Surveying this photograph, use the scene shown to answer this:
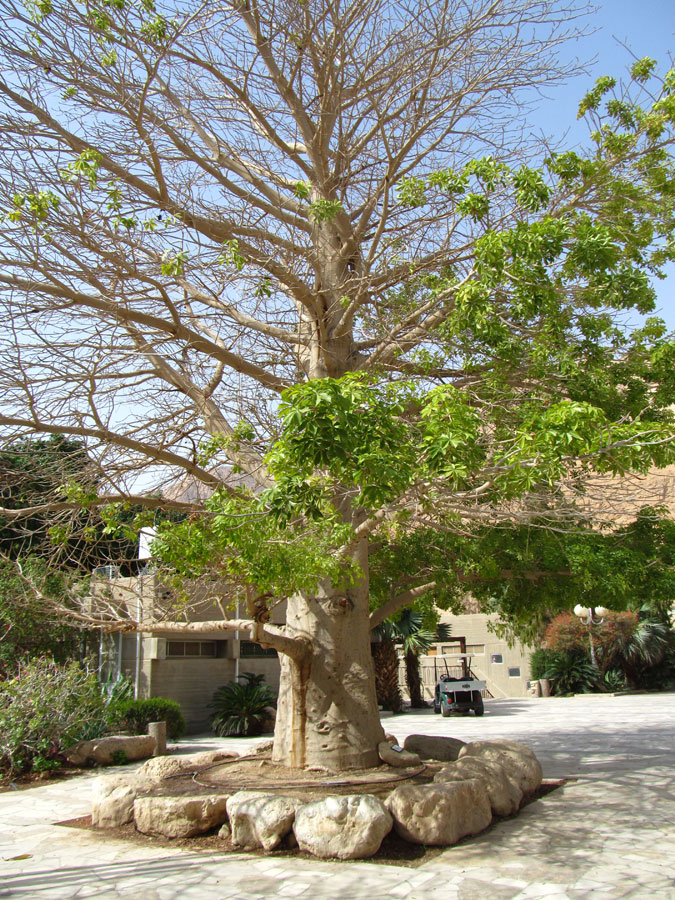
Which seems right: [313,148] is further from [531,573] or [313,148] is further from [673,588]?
[673,588]

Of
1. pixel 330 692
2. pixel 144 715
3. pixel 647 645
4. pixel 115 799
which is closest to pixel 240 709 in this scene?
pixel 144 715

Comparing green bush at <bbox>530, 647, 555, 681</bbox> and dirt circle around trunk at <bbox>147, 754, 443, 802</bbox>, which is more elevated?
green bush at <bbox>530, 647, 555, 681</bbox>

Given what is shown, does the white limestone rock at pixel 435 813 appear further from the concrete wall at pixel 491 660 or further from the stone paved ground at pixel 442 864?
the concrete wall at pixel 491 660

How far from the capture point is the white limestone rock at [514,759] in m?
7.59

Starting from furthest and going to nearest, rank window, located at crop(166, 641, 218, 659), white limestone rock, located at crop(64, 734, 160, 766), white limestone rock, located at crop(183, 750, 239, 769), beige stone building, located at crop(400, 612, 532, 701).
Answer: beige stone building, located at crop(400, 612, 532, 701) < window, located at crop(166, 641, 218, 659) < white limestone rock, located at crop(64, 734, 160, 766) < white limestone rock, located at crop(183, 750, 239, 769)

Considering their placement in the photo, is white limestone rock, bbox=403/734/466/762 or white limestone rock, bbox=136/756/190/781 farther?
white limestone rock, bbox=403/734/466/762

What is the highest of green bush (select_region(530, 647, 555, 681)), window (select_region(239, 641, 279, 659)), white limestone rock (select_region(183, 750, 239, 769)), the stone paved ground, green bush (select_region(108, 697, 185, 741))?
window (select_region(239, 641, 279, 659))

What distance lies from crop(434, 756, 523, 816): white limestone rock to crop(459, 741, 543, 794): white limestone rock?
418mm

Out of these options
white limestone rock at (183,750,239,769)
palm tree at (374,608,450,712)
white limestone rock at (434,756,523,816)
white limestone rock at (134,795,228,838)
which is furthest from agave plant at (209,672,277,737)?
white limestone rock at (434,756,523,816)

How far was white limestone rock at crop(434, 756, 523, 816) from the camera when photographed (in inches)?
262

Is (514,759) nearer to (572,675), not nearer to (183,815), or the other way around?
(183,815)

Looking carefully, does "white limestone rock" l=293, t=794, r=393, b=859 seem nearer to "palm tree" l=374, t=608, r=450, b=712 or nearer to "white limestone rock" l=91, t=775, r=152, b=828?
"white limestone rock" l=91, t=775, r=152, b=828

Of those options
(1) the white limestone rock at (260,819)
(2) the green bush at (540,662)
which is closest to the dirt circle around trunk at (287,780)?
(1) the white limestone rock at (260,819)

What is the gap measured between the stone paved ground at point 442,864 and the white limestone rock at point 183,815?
28 cm
